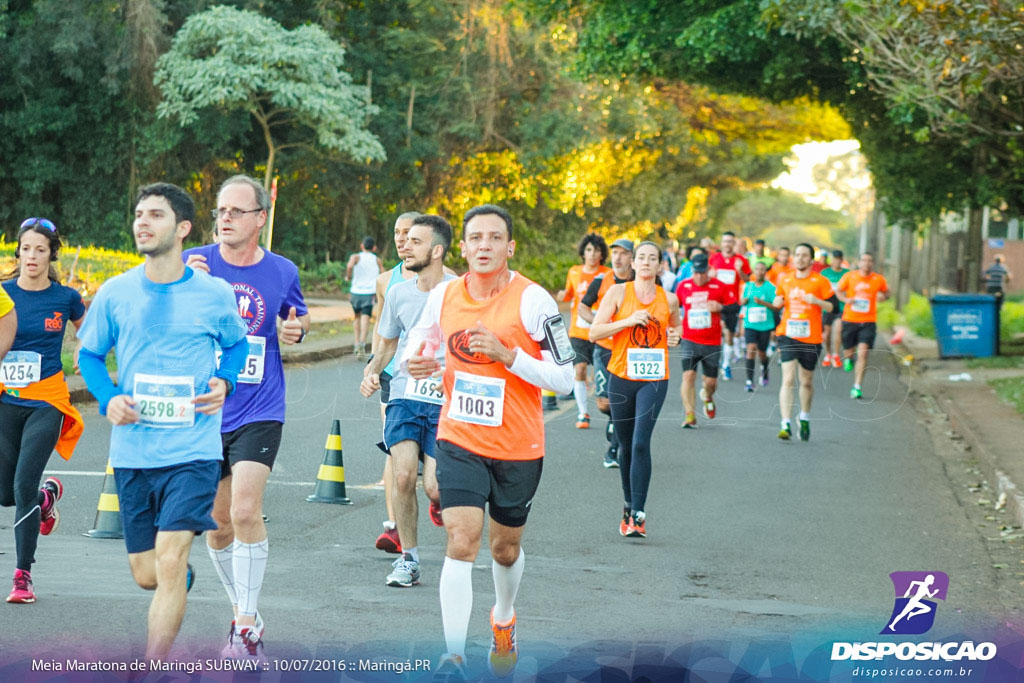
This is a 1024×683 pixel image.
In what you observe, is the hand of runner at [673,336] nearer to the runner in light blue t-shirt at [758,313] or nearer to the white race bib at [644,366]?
the white race bib at [644,366]

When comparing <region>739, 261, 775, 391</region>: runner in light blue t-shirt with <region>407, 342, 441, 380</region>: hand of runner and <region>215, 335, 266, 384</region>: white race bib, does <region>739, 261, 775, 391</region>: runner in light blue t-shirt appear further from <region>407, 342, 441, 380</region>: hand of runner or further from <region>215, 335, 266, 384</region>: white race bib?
<region>407, 342, 441, 380</region>: hand of runner

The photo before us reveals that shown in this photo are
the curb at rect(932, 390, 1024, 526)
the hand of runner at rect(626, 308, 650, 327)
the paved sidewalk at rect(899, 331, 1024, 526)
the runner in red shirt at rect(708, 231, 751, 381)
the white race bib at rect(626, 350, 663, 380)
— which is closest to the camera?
the hand of runner at rect(626, 308, 650, 327)

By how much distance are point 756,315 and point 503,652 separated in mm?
12236

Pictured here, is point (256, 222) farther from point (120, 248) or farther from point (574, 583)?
point (120, 248)

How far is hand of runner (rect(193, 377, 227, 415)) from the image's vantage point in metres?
4.76

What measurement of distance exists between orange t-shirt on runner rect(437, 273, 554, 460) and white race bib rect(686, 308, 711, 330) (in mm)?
8141

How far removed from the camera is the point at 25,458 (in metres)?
6.32

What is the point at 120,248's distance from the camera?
98.7 ft

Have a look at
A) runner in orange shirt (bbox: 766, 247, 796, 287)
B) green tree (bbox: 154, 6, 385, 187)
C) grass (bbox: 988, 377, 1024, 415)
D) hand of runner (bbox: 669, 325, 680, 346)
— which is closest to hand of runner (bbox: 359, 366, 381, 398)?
hand of runner (bbox: 669, 325, 680, 346)

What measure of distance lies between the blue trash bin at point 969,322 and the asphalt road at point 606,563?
1069 cm

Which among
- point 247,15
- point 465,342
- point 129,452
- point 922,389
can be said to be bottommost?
point 922,389

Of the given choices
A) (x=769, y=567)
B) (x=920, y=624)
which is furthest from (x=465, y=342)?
(x=769, y=567)

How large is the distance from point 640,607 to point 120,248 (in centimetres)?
2564

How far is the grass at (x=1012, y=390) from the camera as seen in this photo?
53.0 feet
